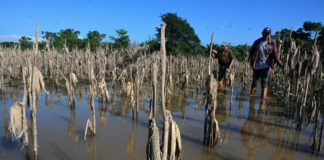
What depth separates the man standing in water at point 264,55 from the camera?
8.05 metres

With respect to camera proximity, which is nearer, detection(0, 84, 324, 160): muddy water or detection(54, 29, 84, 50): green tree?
detection(0, 84, 324, 160): muddy water

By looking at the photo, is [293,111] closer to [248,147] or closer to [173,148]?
[248,147]

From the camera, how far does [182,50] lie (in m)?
21.8

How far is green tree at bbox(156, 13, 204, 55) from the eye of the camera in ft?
71.1

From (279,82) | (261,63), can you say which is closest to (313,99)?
(261,63)

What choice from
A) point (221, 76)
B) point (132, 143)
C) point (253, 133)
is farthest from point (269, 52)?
point (132, 143)

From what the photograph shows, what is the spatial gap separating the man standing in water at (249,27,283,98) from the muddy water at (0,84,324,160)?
102 cm

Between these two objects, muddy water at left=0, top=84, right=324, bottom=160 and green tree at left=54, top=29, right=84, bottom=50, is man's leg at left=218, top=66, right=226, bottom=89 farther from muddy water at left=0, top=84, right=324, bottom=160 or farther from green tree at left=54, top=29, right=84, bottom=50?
green tree at left=54, top=29, right=84, bottom=50

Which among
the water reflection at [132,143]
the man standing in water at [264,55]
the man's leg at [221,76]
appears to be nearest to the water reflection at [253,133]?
the water reflection at [132,143]

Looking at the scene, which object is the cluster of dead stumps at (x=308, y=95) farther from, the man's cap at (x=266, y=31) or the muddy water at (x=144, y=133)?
the man's cap at (x=266, y=31)

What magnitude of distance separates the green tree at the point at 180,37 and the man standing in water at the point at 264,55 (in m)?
13.0

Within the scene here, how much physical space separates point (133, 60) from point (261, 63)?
17.9ft

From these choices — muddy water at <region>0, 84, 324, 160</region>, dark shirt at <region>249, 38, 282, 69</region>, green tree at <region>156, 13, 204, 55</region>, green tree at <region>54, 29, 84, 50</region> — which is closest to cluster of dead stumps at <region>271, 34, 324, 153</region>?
muddy water at <region>0, 84, 324, 160</region>

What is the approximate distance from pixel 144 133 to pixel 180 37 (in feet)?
58.0
